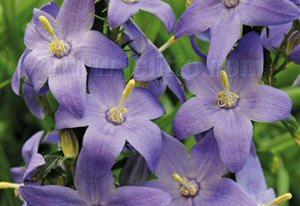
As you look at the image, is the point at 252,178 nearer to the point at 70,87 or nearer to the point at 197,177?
the point at 197,177

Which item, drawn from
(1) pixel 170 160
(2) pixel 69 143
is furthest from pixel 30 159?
(1) pixel 170 160

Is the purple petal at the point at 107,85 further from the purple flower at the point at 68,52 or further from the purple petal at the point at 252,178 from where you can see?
the purple petal at the point at 252,178

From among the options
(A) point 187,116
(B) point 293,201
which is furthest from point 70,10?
(B) point 293,201

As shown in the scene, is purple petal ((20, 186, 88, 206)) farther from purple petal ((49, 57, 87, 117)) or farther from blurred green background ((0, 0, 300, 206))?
blurred green background ((0, 0, 300, 206))

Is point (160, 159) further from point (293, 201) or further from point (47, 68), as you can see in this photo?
point (293, 201)

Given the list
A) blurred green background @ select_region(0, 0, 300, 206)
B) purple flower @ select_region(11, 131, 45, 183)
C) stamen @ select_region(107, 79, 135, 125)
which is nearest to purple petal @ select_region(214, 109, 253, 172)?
stamen @ select_region(107, 79, 135, 125)

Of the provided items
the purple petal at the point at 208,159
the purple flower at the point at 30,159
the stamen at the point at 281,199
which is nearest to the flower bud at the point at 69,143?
the purple flower at the point at 30,159
